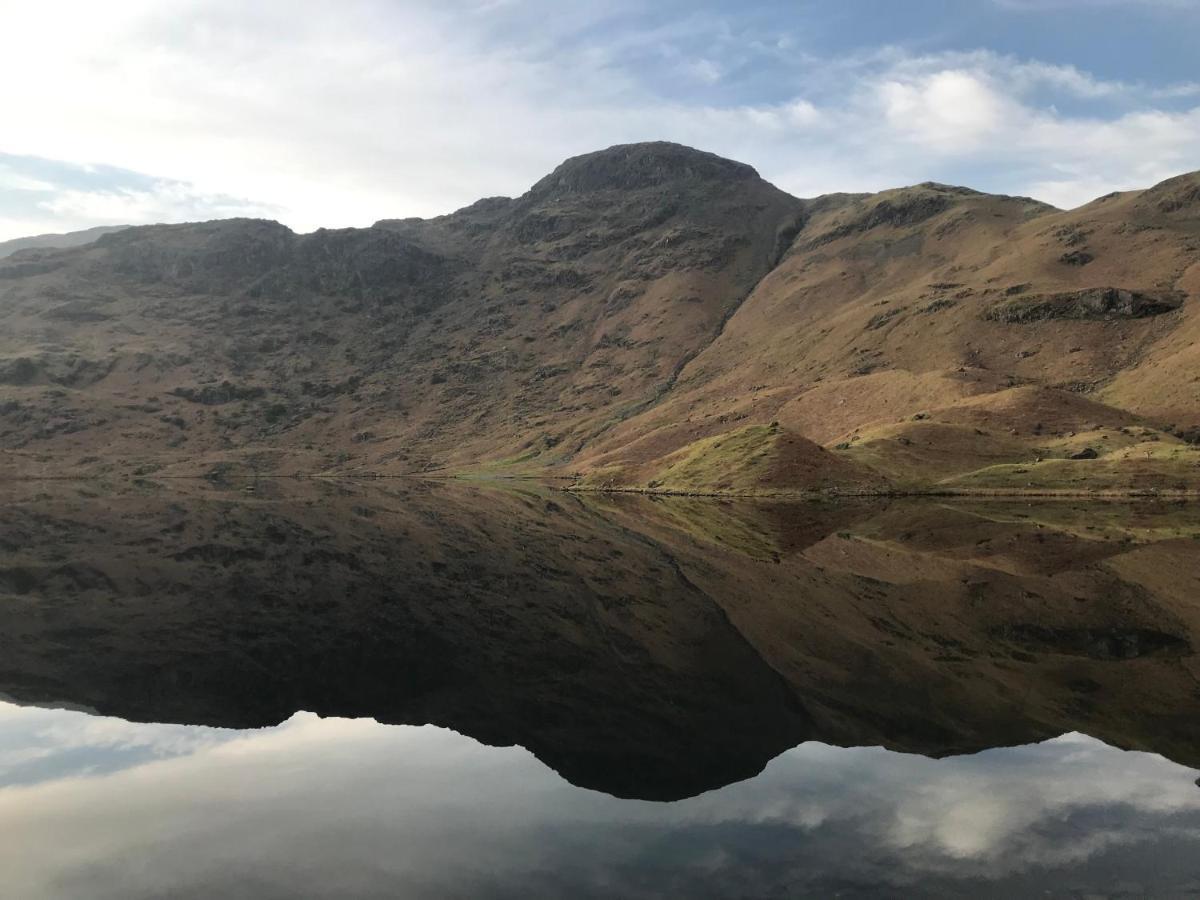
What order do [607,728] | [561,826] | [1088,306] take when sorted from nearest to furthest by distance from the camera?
[561,826]
[607,728]
[1088,306]

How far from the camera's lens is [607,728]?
20.2 m

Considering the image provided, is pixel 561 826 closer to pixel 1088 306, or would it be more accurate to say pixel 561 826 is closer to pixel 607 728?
pixel 607 728

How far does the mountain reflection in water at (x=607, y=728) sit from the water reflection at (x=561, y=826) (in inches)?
3.0

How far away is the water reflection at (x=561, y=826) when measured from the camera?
13.0 meters

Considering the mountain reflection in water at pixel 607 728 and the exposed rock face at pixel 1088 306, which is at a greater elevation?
the exposed rock face at pixel 1088 306

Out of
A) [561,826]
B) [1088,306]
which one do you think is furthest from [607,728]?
[1088,306]

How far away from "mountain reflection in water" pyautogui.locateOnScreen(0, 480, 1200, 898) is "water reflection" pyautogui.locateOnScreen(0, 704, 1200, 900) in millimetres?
75

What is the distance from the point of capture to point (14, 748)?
20.1 meters

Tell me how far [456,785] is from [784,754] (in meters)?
8.08

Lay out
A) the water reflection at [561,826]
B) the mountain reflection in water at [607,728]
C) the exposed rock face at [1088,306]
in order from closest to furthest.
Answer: the water reflection at [561,826]
the mountain reflection in water at [607,728]
the exposed rock face at [1088,306]

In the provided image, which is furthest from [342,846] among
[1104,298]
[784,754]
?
[1104,298]

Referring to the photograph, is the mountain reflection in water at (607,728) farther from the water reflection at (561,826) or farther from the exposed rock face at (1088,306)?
the exposed rock face at (1088,306)

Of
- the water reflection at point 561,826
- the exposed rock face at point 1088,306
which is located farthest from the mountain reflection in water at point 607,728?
the exposed rock face at point 1088,306

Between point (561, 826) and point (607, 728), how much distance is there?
520cm
